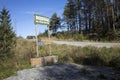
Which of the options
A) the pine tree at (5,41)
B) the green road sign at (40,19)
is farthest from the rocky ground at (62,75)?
the pine tree at (5,41)

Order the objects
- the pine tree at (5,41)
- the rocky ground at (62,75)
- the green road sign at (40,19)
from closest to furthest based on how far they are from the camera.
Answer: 1. the rocky ground at (62,75)
2. the green road sign at (40,19)
3. the pine tree at (5,41)

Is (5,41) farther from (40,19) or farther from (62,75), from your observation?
→ (62,75)

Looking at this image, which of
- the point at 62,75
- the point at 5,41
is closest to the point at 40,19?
the point at 62,75

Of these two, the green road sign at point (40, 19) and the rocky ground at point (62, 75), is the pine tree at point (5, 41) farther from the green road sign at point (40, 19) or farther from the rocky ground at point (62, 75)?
the rocky ground at point (62, 75)

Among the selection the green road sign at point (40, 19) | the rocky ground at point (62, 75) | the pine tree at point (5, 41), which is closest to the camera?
the rocky ground at point (62, 75)

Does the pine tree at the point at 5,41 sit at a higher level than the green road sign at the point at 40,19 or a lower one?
lower

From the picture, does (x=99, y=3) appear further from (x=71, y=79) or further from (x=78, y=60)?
(x=71, y=79)

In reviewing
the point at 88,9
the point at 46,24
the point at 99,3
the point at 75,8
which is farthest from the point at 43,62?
the point at 75,8

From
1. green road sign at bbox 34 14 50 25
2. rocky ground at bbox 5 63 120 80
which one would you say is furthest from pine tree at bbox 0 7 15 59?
rocky ground at bbox 5 63 120 80

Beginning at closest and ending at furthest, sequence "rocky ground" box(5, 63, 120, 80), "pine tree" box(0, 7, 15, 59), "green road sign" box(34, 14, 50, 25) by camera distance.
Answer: "rocky ground" box(5, 63, 120, 80)
"green road sign" box(34, 14, 50, 25)
"pine tree" box(0, 7, 15, 59)

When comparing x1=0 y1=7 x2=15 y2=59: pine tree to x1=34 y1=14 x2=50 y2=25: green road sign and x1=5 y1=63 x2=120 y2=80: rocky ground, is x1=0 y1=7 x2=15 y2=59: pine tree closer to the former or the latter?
x1=34 y1=14 x2=50 y2=25: green road sign

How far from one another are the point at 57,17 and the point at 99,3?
78.9 feet

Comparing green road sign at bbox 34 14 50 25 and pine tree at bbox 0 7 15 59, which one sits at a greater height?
green road sign at bbox 34 14 50 25

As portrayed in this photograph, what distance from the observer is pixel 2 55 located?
18.0 metres
